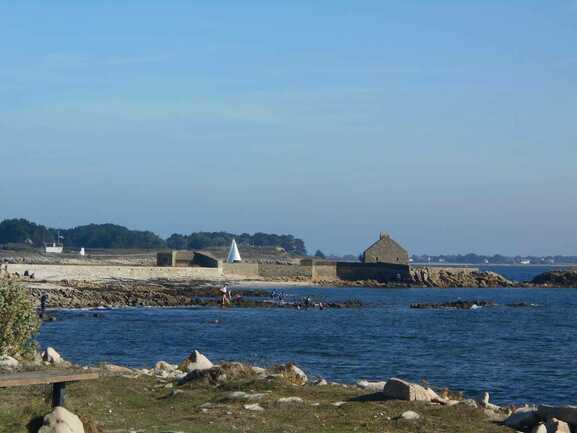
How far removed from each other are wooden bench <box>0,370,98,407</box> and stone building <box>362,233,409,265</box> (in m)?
94.8

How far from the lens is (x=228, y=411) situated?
14.6 meters

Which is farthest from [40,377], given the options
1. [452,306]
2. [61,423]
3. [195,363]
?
[452,306]

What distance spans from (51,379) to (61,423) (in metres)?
0.95

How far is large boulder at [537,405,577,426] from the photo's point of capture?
13.8m

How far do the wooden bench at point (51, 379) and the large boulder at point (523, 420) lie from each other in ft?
17.8

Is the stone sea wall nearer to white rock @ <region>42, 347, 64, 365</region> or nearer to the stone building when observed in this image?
the stone building

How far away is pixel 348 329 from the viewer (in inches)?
1939

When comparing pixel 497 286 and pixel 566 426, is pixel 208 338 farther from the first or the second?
pixel 497 286

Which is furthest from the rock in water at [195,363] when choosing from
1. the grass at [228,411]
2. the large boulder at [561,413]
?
the large boulder at [561,413]

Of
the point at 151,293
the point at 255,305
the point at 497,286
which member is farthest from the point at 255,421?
the point at 497,286

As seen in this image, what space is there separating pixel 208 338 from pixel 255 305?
2594 cm

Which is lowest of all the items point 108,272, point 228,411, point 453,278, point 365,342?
point 365,342

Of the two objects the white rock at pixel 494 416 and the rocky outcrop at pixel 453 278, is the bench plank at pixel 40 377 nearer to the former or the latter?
the white rock at pixel 494 416

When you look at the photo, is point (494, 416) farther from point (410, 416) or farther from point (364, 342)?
point (364, 342)
